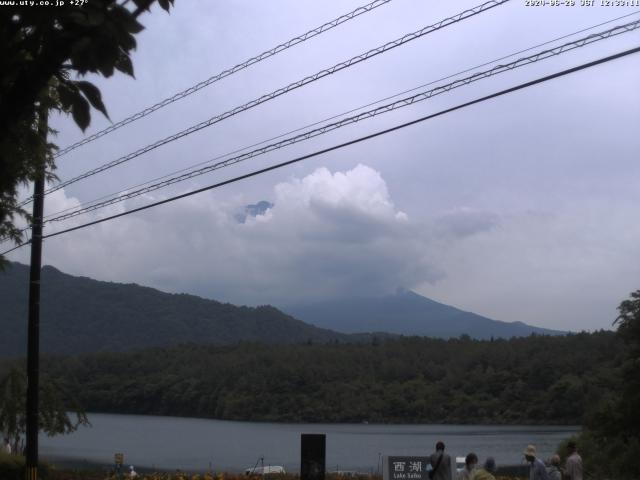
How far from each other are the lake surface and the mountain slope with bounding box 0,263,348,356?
7270 cm

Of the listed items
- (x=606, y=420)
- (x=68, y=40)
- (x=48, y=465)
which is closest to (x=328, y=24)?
(x=68, y=40)

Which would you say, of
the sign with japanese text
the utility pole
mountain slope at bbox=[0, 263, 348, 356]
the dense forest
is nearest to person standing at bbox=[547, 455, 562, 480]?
the sign with japanese text

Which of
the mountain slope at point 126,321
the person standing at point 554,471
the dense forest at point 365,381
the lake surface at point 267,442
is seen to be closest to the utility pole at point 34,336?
the person standing at point 554,471

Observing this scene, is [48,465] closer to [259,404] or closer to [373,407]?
[373,407]

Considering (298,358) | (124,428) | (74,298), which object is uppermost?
(74,298)

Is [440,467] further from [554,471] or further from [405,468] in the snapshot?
[554,471]

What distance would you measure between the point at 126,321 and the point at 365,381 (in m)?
112

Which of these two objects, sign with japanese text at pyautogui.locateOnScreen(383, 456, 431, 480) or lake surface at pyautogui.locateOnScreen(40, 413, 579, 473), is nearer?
sign with japanese text at pyautogui.locateOnScreen(383, 456, 431, 480)

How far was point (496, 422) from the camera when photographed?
6306 centimetres

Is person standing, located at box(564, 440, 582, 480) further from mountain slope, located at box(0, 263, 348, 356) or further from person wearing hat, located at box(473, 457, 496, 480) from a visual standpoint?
mountain slope, located at box(0, 263, 348, 356)

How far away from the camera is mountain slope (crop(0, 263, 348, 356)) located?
161 m

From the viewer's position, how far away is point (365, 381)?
80.7m

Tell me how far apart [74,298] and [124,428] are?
107288 millimetres

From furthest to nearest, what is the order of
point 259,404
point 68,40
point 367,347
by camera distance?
point 367,347 → point 259,404 → point 68,40
